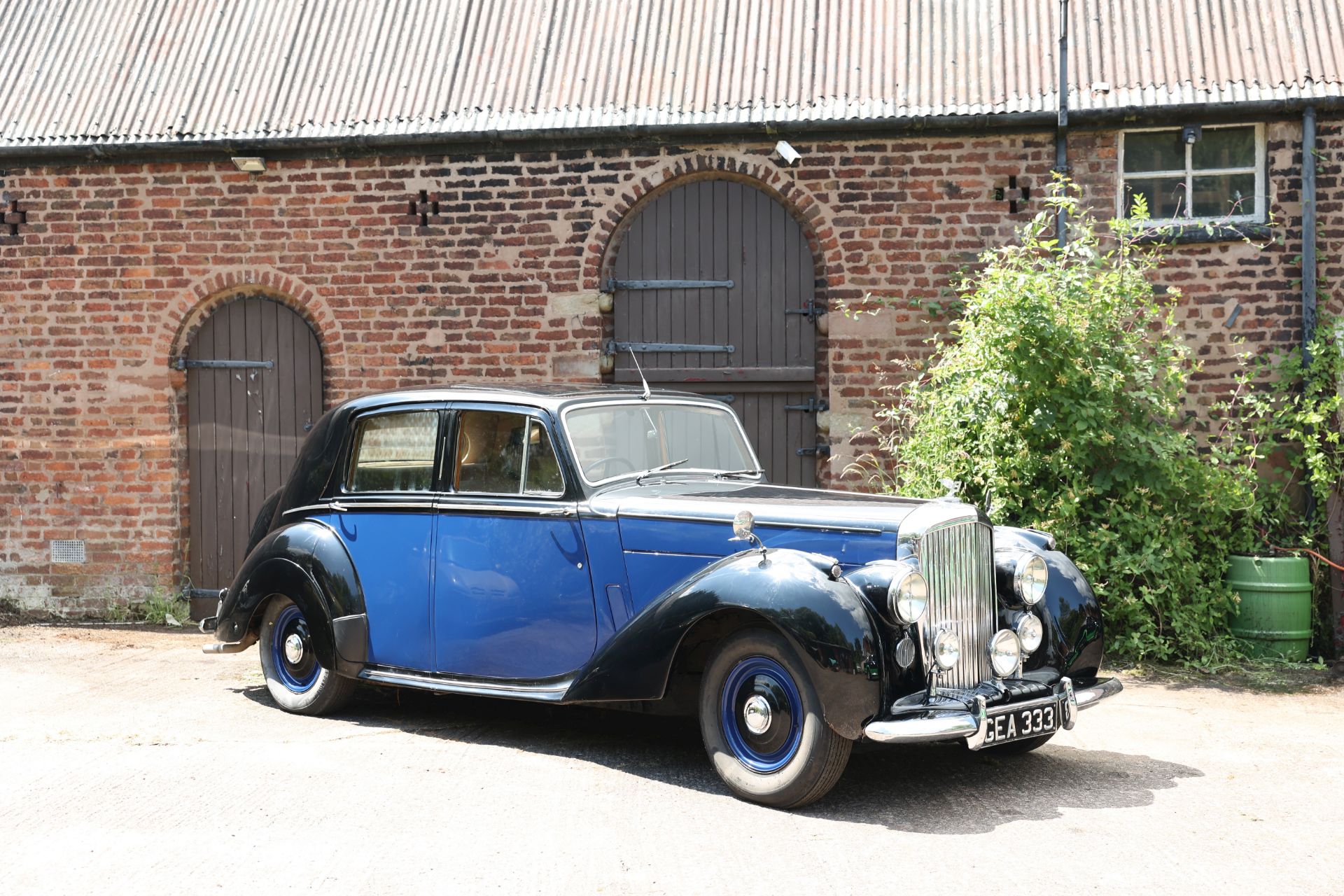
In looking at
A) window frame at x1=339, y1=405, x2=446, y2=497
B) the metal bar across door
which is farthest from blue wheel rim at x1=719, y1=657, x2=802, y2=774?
the metal bar across door

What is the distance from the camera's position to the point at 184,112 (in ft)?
32.9

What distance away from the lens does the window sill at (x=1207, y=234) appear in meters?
8.80

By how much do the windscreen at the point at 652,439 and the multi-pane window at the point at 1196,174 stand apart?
165 inches

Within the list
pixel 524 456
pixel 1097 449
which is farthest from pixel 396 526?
pixel 1097 449

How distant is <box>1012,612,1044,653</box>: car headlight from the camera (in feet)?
17.0

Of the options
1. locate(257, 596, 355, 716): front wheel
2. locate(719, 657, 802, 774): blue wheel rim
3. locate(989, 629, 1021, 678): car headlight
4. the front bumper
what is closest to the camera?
the front bumper

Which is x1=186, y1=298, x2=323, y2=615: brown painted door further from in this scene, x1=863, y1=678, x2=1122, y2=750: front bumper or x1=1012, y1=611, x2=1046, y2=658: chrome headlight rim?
x1=863, y1=678, x2=1122, y2=750: front bumper

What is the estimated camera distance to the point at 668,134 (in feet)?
30.7

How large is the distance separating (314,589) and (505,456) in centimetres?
A: 122

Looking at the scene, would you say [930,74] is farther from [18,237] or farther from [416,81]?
[18,237]

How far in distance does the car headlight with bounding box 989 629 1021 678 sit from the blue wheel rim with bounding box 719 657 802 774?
2.78ft

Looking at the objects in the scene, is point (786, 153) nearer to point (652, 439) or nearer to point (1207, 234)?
point (1207, 234)

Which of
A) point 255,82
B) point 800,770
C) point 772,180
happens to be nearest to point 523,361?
point 772,180

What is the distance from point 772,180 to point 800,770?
18.4 feet
